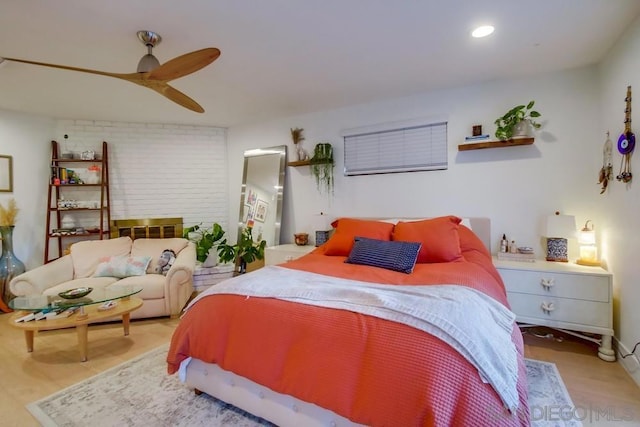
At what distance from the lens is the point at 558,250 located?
273cm

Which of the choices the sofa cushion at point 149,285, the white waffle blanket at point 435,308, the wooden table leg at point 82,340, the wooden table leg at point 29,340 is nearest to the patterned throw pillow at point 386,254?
the white waffle blanket at point 435,308

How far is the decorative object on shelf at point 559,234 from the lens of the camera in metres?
2.59

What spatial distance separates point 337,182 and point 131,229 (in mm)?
2970

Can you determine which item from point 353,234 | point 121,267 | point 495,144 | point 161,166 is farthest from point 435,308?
point 161,166

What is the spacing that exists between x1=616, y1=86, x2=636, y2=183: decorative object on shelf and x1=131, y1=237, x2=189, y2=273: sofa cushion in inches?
165

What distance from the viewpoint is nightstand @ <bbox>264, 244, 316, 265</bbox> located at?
3.61 metres

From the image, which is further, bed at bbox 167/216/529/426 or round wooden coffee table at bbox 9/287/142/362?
round wooden coffee table at bbox 9/287/142/362

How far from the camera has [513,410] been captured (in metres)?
1.09

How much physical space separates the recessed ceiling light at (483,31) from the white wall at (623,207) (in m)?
0.86

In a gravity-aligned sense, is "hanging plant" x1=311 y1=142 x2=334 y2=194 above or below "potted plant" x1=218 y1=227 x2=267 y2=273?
above

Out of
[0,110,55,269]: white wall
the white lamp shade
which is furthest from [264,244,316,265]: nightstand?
[0,110,55,269]: white wall

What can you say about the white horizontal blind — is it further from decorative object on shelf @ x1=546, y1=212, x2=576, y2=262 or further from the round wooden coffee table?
the round wooden coffee table

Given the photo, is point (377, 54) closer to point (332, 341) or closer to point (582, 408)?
point (332, 341)

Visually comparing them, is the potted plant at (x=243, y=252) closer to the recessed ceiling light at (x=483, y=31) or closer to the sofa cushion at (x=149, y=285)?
the sofa cushion at (x=149, y=285)
